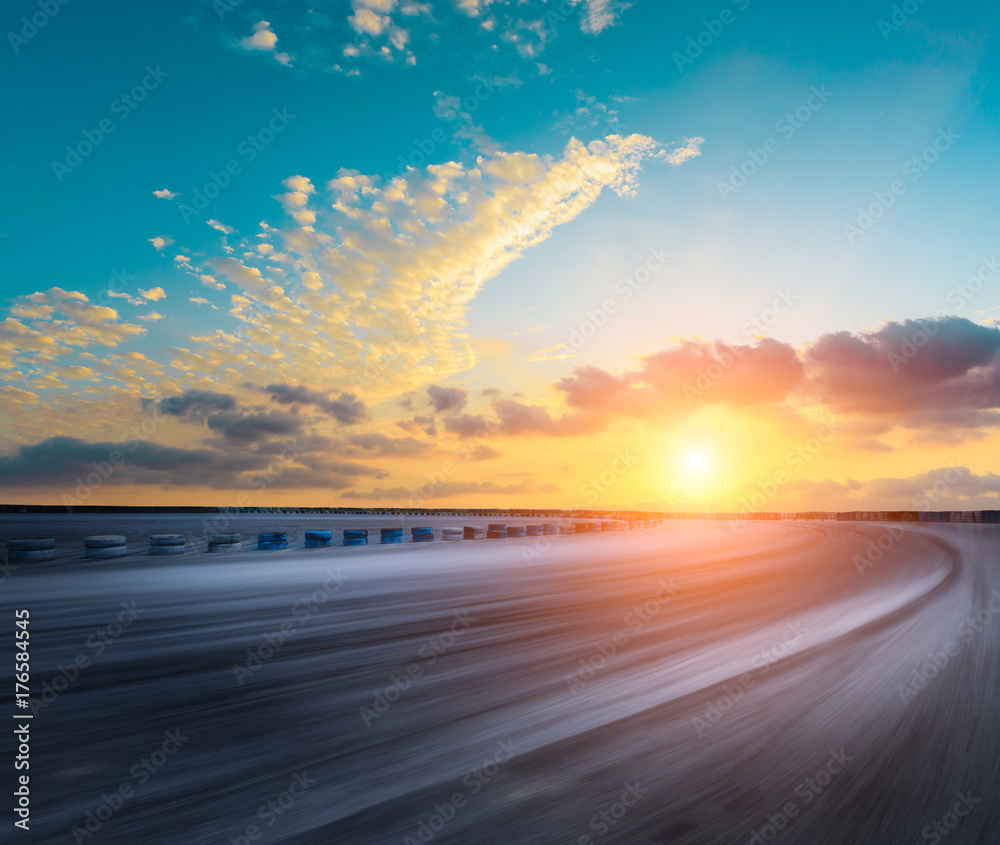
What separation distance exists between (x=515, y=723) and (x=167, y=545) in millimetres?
17988

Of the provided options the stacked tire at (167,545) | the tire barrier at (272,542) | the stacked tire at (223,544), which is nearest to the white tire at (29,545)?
the stacked tire at (167,545)

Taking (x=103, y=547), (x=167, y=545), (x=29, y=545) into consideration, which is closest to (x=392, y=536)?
(x=167, y=545)

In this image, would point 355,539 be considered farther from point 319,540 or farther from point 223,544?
point 223,544

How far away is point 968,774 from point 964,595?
759cm

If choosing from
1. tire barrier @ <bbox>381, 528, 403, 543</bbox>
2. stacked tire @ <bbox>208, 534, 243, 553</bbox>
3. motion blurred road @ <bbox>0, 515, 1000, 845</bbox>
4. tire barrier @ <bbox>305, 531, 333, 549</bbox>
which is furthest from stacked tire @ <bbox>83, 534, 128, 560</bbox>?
tire barrier @ <bbox>381, 528, 403, 543</bbox>

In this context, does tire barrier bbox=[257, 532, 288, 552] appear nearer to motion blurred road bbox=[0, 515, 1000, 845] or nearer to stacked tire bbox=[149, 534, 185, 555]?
stacked tire bbox=[149, 534, 185, 555]

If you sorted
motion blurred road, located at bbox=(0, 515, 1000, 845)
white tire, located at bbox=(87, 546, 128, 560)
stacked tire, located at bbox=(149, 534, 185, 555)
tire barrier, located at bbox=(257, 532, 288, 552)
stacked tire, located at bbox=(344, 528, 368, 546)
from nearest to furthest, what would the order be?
1. motion blurred road, located at bbox=(0, 515, 1000, 845)
2. white tire, located at bbox=(87, 546, 128, 560)
3. stacked tire, located at bbox=(149, 534, 185, 555)
4. tire barrier, located at bbox=(257, 532, 288, 552)
5. stacked tire, located at bbox=(344, 528, 368, 546)

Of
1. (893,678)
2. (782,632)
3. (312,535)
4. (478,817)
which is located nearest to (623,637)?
(782,632)

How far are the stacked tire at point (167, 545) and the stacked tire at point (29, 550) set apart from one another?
2553 millimetres

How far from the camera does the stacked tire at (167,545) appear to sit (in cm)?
1734

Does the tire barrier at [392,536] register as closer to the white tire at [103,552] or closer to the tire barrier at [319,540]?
the tire barrier at [319,540]

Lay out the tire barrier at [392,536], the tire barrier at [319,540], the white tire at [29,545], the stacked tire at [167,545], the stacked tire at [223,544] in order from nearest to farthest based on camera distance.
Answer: the white tire at [29,545] → the stacked tire at [167,545] → the stacked tire at [223,544] → the tire barrier at [319,540] → the tire barrier at [392,536]

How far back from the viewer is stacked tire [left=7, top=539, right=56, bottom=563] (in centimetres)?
1495

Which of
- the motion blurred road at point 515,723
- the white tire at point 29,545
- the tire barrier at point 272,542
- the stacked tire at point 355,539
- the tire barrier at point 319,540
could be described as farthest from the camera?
the stacked tire at point 355,539
